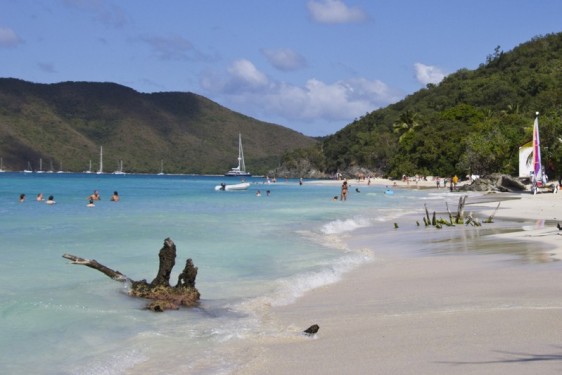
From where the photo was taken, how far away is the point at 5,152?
181375mm

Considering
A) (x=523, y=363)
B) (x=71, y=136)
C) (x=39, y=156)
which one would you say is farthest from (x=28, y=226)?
(x=71, y=136)

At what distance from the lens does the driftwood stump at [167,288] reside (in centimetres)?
964

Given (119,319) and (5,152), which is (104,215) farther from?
(5,152)

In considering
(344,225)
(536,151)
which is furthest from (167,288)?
(536,151)

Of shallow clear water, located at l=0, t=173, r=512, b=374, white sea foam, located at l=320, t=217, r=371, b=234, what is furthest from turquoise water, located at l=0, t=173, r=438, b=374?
white sea foam, located at l=320, t=217, r=371, b=234

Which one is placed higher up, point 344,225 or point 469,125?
point 469,125

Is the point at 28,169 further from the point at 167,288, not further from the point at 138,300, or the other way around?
the point at 167,288

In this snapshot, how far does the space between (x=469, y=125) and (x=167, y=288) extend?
10294 cm

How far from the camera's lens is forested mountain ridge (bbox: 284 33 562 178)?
7550cm

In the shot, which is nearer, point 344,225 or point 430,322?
point 430,322

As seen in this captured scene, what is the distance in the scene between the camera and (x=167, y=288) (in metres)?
10.1

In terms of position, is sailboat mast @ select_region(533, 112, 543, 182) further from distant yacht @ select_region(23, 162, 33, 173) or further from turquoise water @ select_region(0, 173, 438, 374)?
distant yacht @ select_region(23, 162, 33, 173)

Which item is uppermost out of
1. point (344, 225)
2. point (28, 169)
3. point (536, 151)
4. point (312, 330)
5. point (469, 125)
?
point (469, 125)

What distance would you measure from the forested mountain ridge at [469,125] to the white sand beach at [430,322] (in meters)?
45.0
